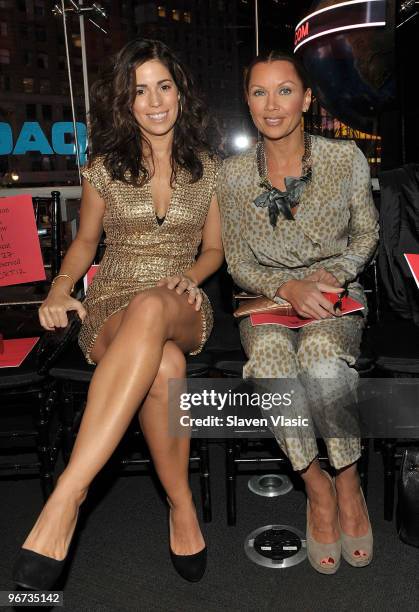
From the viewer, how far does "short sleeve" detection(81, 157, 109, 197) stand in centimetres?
Result: 213

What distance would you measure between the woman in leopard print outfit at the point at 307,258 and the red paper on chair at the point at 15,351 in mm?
785

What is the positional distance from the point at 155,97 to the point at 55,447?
1.32 metres

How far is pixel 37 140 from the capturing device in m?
4.55

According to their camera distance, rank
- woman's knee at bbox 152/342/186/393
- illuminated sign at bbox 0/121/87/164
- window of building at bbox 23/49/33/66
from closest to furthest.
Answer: woman's knee at bbox 152/342/186/393 < illuminated sign at bbox 0/121/87/164 < window of building at bbox 23/49/33/66

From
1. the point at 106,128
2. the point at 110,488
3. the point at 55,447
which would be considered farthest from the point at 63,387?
the point at 106,128

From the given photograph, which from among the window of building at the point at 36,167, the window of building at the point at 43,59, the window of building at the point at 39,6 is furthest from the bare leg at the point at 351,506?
the window of building at the point at 43,59

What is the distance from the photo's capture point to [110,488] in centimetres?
235

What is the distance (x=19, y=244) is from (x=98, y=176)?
19.4 inches

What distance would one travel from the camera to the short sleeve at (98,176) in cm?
213

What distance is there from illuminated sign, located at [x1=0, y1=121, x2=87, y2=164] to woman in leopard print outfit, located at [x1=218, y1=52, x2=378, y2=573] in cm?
258

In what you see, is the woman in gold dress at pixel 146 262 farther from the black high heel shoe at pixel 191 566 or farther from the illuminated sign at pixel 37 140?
the illuminated sign at pixel 37 140

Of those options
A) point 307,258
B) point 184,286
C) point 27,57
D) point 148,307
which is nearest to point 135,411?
point 148,307

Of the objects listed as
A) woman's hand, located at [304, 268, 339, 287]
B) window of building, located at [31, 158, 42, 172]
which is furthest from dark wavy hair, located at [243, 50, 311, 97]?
window of building, located at [31, 158, 42, 172]

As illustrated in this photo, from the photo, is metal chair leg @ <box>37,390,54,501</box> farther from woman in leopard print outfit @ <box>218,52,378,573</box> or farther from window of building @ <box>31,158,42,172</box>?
window of building @ <box>31,158,42,172</box>
